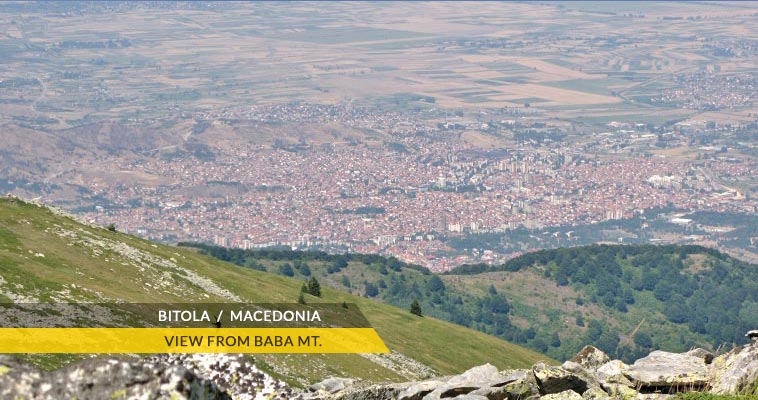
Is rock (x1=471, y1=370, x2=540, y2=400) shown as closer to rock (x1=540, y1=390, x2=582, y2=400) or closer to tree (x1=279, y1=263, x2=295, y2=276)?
rock (x1=540, y1=390, x2=582, y2=400)

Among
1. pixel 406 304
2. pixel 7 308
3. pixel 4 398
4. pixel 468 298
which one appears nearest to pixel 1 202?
pixel 7 308

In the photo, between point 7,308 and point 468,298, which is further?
point 468,298

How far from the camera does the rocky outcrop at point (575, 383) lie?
2408 cm

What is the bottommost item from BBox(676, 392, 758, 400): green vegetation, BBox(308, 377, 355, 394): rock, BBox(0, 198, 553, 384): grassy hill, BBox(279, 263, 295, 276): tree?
BBox(279, 263, 295, 276): tree

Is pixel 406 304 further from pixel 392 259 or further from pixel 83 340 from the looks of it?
pixel 83 340

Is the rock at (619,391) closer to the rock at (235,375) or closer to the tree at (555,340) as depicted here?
the rock at (235,375)

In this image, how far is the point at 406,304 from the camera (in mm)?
158375

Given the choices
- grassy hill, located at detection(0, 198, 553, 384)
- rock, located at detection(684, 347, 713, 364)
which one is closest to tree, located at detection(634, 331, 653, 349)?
grassy hill, located at detection(0, 198, 553, 384)

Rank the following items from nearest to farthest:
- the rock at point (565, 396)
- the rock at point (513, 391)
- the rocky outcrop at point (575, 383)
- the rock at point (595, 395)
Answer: the rock at point (595, 395)
the rock at point (565, 396)
the rocky outcrop at point (575, 383)
the rock at point (513, 391)

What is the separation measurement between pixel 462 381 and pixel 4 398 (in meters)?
14.8

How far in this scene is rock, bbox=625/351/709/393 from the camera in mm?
25391

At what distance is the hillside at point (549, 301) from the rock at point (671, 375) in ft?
383

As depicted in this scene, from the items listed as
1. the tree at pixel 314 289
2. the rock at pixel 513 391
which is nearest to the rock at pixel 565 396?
the rock at pixel 513 391

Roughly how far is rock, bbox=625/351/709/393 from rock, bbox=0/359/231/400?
14.2 meters
